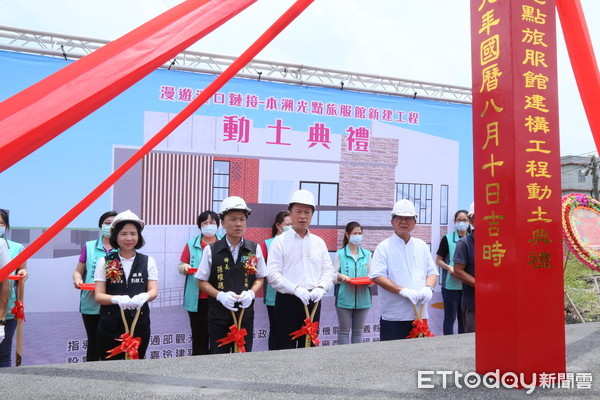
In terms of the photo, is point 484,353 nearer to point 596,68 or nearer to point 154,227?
point 596,68

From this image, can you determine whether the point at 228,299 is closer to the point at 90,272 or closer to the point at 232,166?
the point at 90,272

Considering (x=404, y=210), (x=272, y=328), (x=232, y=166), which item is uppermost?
(x=232, y=166)

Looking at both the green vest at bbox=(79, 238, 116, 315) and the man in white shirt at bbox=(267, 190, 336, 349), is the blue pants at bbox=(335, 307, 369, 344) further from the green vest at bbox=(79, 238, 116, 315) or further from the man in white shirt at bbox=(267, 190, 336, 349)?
the green vest at bbox=(79, 238, 116, 315)

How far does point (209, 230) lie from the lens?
3260 mm

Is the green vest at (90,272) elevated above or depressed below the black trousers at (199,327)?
above

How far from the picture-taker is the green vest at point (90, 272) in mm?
2881

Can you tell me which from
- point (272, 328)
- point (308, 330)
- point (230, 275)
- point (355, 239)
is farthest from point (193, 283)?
point (355, 239)

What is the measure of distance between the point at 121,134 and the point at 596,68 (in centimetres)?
281

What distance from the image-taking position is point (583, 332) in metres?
2.14

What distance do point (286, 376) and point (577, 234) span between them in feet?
9.26

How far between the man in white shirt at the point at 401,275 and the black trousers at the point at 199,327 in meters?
1.27

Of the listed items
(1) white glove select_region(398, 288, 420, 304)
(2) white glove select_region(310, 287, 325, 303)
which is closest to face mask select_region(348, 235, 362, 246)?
(2) white glove select_region(310, 287, 325, 303)

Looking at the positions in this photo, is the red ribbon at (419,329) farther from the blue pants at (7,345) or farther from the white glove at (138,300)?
the blue pants at (7,345)

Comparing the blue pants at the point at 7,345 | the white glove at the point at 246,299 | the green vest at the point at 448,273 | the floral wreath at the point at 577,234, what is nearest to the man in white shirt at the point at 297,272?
the white glove at the point at 246,299
